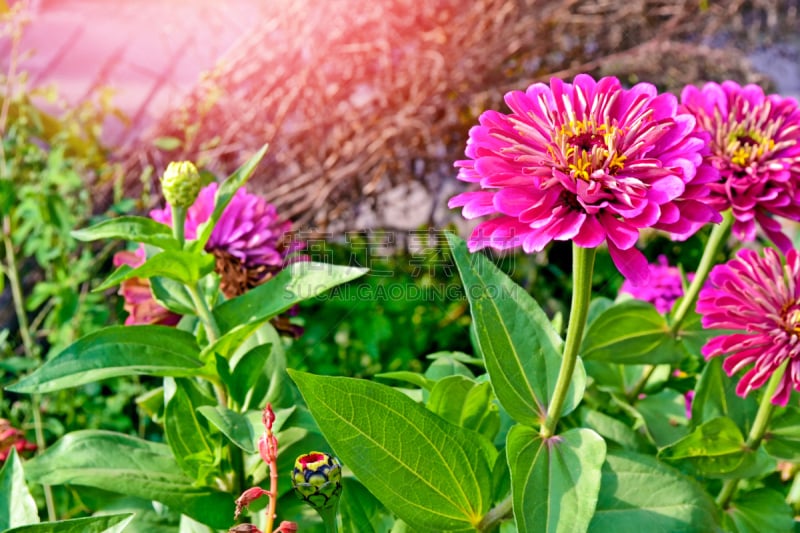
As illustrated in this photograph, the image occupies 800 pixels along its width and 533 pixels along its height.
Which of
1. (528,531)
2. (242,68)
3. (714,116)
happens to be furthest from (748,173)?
(242,68)

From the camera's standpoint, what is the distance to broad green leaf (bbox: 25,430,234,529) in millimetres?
616

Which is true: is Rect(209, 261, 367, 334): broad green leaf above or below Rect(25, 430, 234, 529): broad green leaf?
above

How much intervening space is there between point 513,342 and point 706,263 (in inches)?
10.2

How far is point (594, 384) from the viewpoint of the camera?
784 mm

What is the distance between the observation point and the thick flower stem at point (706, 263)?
722mm

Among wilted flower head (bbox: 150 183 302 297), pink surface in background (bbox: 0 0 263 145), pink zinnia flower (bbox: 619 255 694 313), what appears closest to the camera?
wilted flower head (bbox: 150 183 302 297)

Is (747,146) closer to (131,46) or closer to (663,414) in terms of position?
(663,414)

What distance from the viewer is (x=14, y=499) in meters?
0.54

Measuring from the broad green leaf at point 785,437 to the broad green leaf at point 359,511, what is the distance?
0.32 metres

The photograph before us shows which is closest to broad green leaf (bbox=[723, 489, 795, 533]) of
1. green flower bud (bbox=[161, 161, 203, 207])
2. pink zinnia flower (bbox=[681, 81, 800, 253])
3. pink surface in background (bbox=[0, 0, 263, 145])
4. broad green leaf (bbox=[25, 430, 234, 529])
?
pink zinnia flower (bbox=[681, 81, 800, 253])

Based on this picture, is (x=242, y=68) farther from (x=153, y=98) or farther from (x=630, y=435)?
(x=630, y=435)

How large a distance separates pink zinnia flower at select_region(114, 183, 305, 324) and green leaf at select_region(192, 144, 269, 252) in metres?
0.09

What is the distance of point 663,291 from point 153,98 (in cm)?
150

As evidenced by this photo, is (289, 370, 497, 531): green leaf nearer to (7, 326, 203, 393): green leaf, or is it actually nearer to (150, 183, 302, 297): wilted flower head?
(7, 326, 203, 393): green leaf
